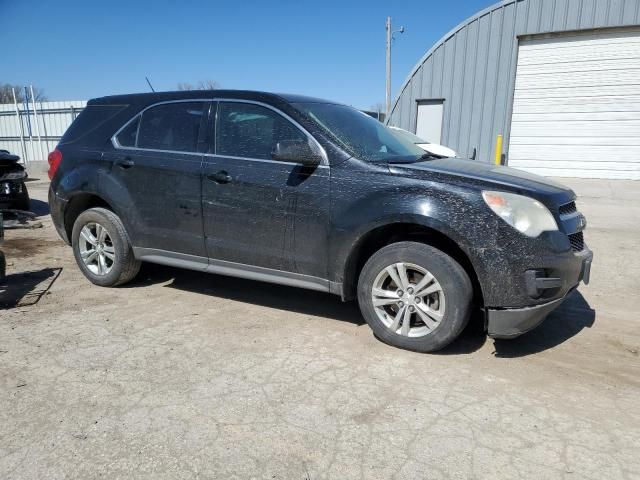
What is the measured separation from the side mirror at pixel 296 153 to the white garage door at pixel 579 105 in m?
12.9

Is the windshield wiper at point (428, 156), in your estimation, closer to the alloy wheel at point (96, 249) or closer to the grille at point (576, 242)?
the grille at point (576, 242)

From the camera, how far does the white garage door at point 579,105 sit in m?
13.3

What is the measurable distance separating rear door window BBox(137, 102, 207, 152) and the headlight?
2.51 meters

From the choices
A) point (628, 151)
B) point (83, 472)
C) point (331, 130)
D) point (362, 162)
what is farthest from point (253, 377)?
point (628, 151)

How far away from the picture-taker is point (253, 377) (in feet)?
10.2

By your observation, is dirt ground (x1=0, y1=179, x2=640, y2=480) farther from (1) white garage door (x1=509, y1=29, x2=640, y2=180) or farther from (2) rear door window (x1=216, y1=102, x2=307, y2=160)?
(1) white garage door (x1=509, y1=29, x2=640, y2=180)

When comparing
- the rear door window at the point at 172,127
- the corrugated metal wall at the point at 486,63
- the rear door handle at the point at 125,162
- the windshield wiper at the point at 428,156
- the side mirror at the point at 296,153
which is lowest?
the rear door handle at the point at 125,162

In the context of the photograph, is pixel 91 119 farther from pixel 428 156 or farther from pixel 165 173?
pixel 428 156

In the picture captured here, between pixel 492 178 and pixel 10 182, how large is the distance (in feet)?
27.2

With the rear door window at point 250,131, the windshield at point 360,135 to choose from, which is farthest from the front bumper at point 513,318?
the rear door window at point 250,131

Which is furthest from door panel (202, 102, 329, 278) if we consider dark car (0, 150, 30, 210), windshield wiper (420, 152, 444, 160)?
dark car (0, 150, 30, 210)

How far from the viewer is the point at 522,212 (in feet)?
10.3

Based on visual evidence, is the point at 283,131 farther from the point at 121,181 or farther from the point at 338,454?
the point at 338,454

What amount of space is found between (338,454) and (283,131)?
245cm
